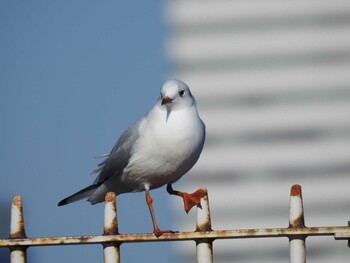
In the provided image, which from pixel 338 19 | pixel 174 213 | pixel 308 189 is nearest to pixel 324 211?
pixel 308 189

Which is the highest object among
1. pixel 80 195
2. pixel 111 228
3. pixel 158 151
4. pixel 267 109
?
pixel 267 109

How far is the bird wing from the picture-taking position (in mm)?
6395

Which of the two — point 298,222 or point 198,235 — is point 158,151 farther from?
point 298,222

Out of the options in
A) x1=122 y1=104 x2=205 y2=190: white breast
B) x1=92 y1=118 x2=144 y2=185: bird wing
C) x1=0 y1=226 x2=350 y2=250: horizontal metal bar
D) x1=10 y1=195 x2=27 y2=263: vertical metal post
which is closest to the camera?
x1=0 y1=226 x2=350 y2=250: horizontal metal bar

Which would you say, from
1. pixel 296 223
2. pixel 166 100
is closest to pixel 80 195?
pixel 166 100

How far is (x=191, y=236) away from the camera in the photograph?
15.6ft

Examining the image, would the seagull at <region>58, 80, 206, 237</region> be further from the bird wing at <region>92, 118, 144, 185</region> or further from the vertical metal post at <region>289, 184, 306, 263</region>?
the vertical metal post at <region>289, 184, 306, 263</region>

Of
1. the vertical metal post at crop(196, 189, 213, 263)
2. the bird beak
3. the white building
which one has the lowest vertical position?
the vertical metal post at crop(196, 189, 213, 263)

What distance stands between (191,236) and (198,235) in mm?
33

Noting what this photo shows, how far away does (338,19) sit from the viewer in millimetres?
61625

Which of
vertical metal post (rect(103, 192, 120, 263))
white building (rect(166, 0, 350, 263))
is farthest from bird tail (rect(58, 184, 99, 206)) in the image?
white building (rect(166, 0, 350, 263))

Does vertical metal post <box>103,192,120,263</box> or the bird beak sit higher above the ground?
the bird beak

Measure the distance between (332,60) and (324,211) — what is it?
35.6ft

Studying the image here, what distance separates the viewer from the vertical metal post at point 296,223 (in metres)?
4.62
